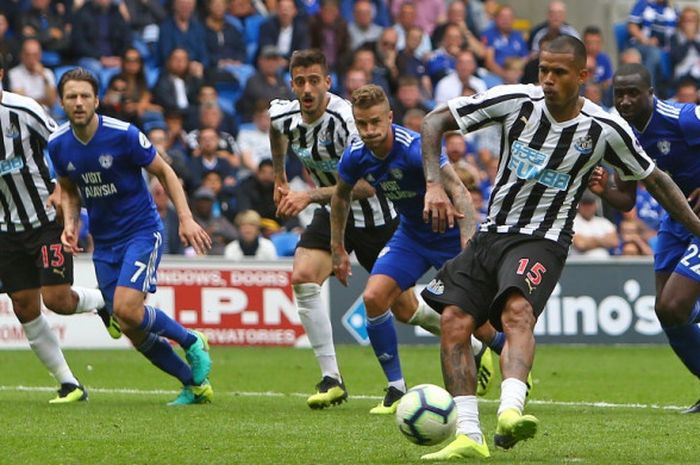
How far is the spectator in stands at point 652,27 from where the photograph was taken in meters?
23.9

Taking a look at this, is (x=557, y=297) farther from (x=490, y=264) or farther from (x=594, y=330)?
(x=490, y=264)

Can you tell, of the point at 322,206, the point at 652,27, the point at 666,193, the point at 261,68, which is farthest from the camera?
the point at 652,27

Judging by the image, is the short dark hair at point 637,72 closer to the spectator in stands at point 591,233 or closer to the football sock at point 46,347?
the football sock at point 46,347

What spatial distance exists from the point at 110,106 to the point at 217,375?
6.15 m

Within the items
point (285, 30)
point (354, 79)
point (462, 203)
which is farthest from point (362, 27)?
point (462, 203)

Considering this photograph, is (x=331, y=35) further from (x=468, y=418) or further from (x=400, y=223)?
(x=468, y=418)

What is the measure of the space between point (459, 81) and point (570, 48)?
14816 millimetres

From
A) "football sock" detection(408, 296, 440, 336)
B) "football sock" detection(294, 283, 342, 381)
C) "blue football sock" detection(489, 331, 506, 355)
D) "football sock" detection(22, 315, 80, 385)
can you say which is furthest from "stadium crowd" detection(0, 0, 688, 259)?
"blue football sock" detection(489, 331, 506, 355)

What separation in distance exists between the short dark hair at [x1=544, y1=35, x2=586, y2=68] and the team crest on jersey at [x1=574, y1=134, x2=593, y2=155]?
1.28 feet

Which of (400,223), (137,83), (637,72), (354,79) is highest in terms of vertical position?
(637,72)

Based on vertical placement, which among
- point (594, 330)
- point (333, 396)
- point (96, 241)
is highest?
point (96, 241)

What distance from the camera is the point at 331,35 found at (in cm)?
2184

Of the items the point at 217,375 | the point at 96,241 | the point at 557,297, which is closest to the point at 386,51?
the point at 557,297

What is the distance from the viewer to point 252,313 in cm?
1658
